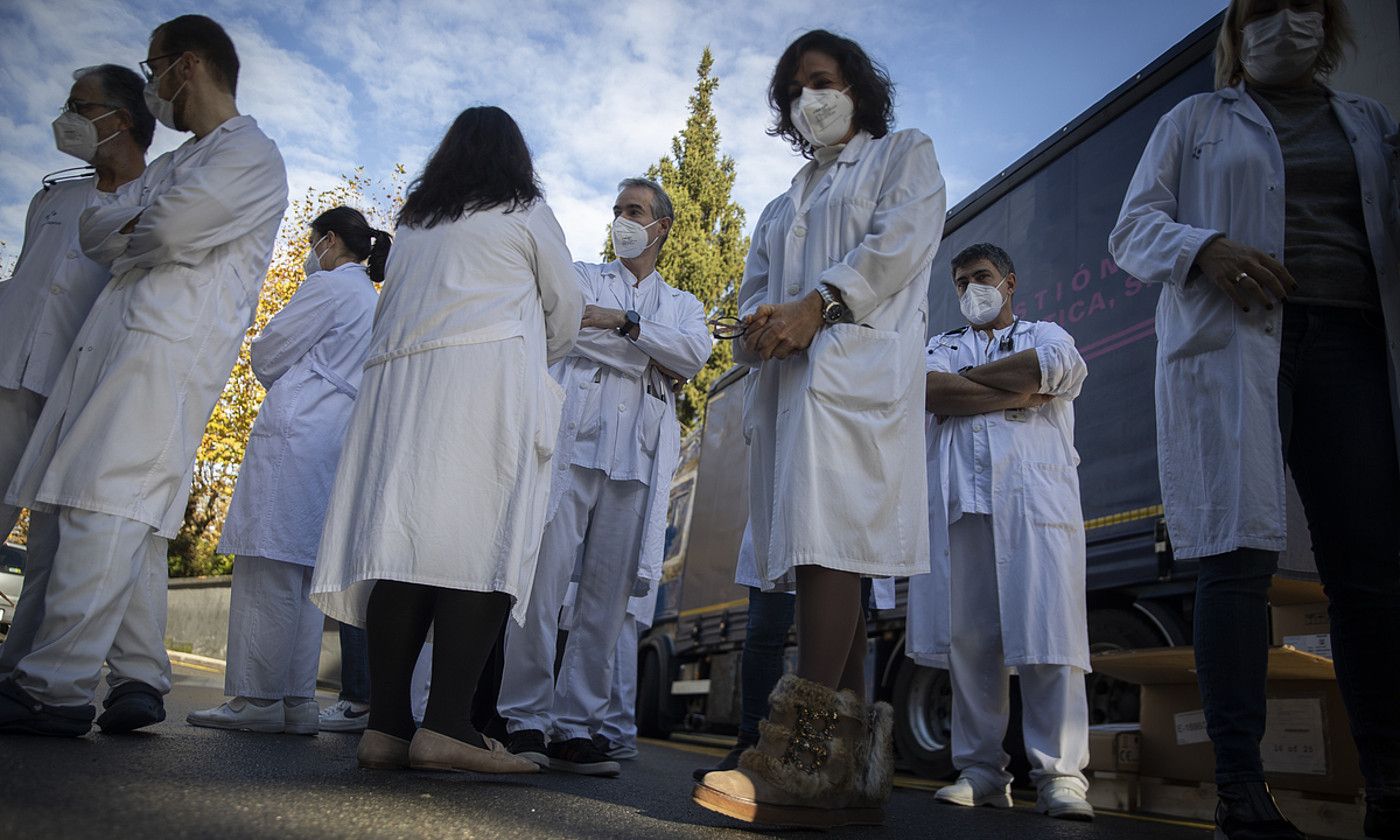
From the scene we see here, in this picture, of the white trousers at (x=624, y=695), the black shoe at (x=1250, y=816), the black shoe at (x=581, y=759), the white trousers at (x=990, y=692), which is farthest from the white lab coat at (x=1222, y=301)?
the white trousers at (x=624, y=695)

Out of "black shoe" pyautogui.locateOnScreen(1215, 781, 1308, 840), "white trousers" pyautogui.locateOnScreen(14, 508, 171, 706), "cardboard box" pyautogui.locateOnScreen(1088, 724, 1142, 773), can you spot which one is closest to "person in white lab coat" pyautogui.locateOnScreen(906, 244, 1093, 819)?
"cardboard box" pyautogui.locateOnScreen(1088, 724, 1142, 773)

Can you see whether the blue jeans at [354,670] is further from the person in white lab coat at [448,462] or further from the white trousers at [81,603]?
the person in white lab coat at [448,462]

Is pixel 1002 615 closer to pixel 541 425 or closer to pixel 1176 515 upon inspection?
pixel 1176 515

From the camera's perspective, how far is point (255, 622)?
186 inches

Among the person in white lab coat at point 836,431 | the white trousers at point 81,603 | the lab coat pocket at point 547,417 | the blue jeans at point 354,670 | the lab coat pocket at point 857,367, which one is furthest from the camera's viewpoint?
the blue jeans at point 354,670

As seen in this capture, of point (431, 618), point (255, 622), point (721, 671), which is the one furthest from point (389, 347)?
point (721, 671)

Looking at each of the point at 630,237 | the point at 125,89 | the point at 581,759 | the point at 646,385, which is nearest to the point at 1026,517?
the point at 646,385

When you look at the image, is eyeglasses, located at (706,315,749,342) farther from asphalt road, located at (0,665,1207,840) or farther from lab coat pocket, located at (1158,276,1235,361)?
asphalt road, located at (0,665,1207,840)

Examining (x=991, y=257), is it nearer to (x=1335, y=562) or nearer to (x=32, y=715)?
(x=1335, y=562)

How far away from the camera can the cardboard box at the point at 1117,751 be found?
14.3 ft

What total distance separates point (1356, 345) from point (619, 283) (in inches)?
126

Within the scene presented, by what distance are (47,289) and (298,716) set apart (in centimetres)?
203

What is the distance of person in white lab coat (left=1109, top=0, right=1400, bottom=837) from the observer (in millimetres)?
2703

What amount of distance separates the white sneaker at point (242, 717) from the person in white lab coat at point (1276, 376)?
3666 mm
